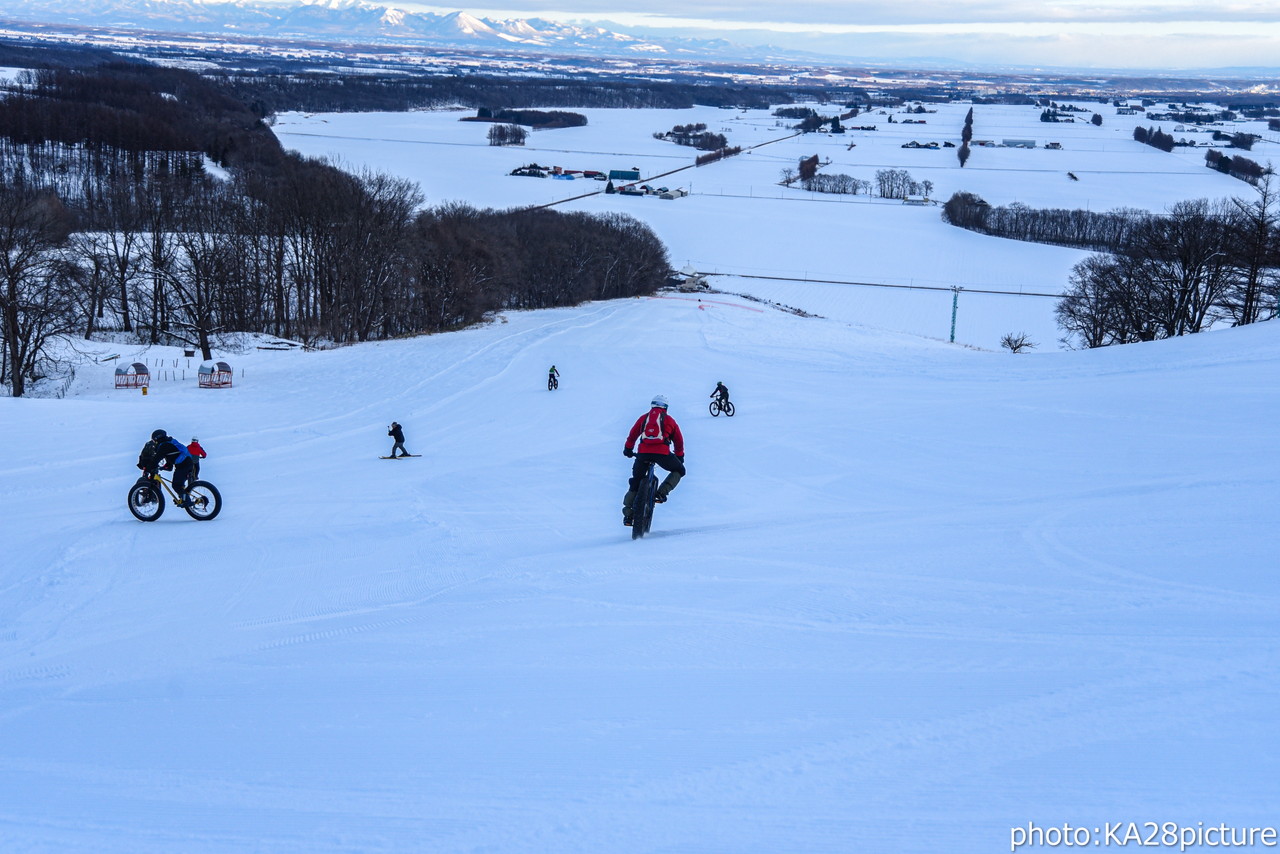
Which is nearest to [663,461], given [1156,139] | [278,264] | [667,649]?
[667,649]

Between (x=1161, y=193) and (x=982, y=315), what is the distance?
223 feet

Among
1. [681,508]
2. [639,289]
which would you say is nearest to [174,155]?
[639,289]

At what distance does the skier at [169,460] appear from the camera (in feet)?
43.6

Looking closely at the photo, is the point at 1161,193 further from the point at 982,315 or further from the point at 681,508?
the point at 681,508

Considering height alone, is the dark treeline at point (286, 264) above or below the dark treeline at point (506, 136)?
below

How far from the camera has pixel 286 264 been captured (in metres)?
56.2

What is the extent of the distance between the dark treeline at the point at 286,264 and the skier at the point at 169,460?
87.1 ft

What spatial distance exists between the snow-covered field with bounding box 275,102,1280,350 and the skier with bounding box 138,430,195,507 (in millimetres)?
53673

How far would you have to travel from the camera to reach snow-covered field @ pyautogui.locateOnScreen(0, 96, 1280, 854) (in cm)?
539

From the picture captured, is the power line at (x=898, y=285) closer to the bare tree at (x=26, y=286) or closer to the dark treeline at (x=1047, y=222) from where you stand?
the dark treeline at (x=1047, y=222)

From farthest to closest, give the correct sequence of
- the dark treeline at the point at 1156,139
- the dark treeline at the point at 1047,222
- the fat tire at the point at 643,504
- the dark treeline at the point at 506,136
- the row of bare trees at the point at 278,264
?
the dark treeline at the point at 1156,139 → the dark treeline at the point at 506,136 → the dark treeline at the point at 1047,222 → the row of bare trees at the point at 278,264 → the fat tire at the point at 643,504

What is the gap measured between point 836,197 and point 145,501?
119762 mm

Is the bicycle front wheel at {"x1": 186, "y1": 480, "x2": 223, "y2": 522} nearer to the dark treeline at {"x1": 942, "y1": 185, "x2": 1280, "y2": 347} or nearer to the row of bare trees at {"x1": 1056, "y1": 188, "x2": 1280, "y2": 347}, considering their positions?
the dark treeline at {"x1": 942, "y1": 185, "x2": 1280, "y2": 347}

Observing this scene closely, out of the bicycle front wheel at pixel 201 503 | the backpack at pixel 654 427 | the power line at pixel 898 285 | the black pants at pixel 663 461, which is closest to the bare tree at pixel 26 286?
the bicycle front wheel at pixel 201 503
